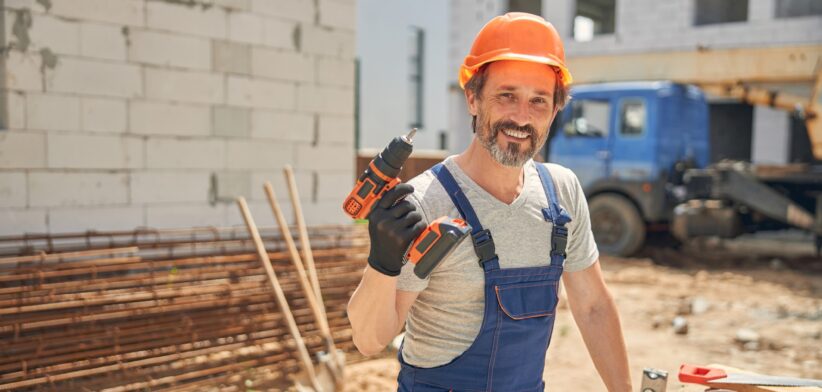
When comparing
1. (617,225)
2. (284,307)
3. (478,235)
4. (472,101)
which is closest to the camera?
(478,235)

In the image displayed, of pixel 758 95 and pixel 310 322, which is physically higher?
pixel 758 95

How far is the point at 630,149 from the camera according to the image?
33.5 ft

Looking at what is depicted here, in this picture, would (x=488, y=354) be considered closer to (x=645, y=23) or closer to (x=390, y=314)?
(x=390, y=314)

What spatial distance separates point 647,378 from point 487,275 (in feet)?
1.97

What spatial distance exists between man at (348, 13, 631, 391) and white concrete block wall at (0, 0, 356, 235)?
358 centimetres

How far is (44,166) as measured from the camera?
4578 millimetres

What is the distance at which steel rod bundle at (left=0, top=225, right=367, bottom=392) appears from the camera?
4.04 meters

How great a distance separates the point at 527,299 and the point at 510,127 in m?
0.48

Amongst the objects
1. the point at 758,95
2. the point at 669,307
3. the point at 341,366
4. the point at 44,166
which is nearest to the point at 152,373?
the point at 341,366

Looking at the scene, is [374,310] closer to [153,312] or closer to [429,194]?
[429,194]

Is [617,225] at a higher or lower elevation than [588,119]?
lower

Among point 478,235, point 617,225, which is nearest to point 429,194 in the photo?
point 478,235

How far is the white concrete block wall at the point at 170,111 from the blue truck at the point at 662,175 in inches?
205

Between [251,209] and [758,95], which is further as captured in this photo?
[758,95]
